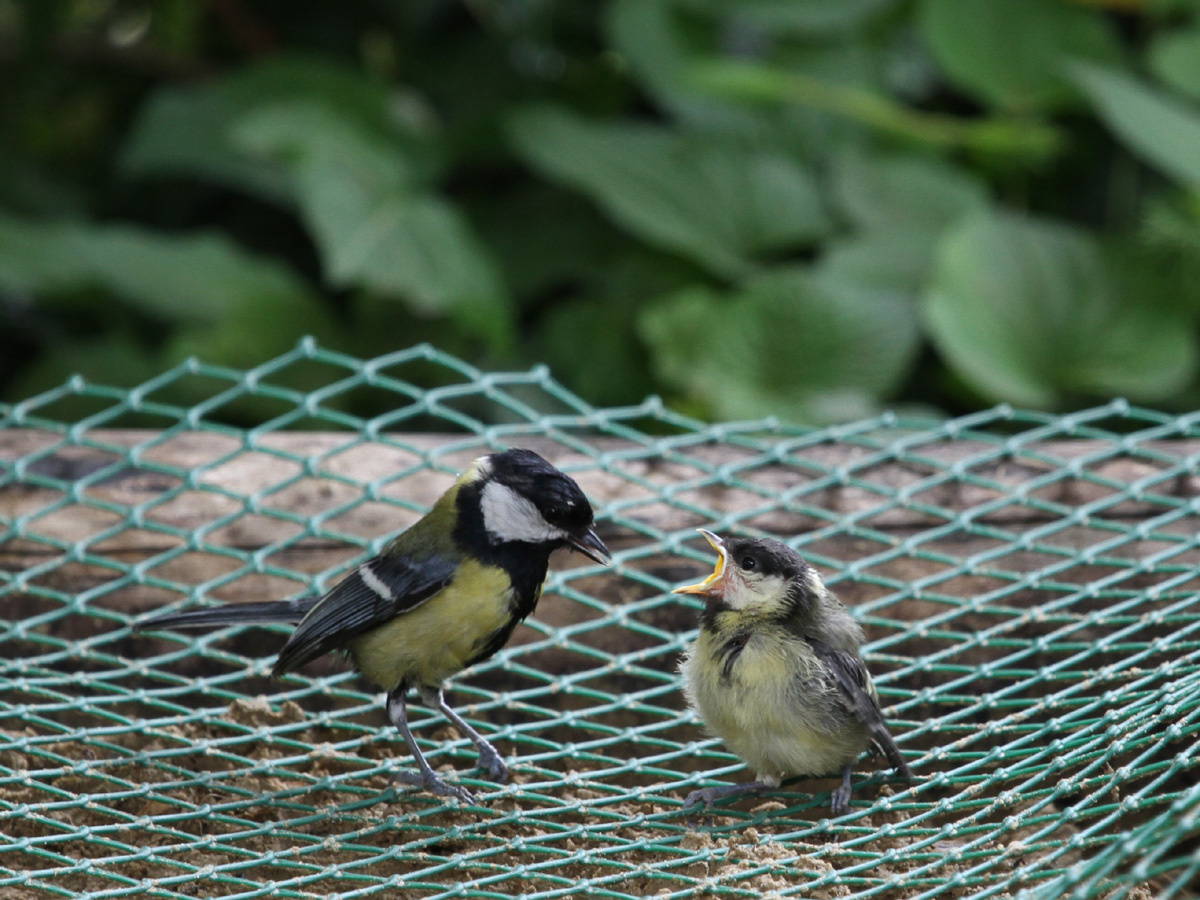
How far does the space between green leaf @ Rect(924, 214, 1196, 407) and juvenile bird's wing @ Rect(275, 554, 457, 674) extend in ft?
6.87

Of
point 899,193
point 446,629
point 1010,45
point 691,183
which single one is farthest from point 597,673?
point 1010,45

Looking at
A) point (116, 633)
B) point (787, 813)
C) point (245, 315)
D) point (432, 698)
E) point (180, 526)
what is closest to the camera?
point (787, 813)

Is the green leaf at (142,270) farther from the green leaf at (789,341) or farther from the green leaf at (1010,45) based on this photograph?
the green leaf at (1010,45)

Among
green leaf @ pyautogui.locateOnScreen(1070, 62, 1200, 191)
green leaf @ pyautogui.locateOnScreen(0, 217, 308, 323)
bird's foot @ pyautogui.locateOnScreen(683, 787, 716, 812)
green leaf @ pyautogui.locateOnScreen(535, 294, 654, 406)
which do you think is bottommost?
bird's foot @ pyautogui.locateOnScreen(683, 787, 716, 812)

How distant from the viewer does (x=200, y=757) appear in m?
2.70

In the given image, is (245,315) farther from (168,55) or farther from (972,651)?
(972,651)

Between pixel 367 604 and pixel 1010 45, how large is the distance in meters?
3.36

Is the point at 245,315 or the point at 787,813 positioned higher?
the point at 245,315

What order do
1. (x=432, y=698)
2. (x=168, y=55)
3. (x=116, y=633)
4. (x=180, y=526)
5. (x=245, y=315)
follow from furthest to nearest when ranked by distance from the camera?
1. (x=168, y=55)
2. (x=245, y=315)
3. (x=180, y=526)
4. (x=116, y=633)
5. (x=432, y=698)

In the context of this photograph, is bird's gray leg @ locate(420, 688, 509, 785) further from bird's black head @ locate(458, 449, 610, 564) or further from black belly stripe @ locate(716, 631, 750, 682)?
black belly stripe @ locate(716, 631, 750, 682)

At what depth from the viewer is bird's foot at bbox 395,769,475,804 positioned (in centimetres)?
248

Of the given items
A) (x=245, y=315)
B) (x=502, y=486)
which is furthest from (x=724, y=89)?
(x=502, y=486)

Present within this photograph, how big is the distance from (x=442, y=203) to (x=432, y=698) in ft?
7.75

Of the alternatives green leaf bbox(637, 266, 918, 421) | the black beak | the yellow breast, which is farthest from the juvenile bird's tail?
green leaf bbox(637, 266, 918, 421)
